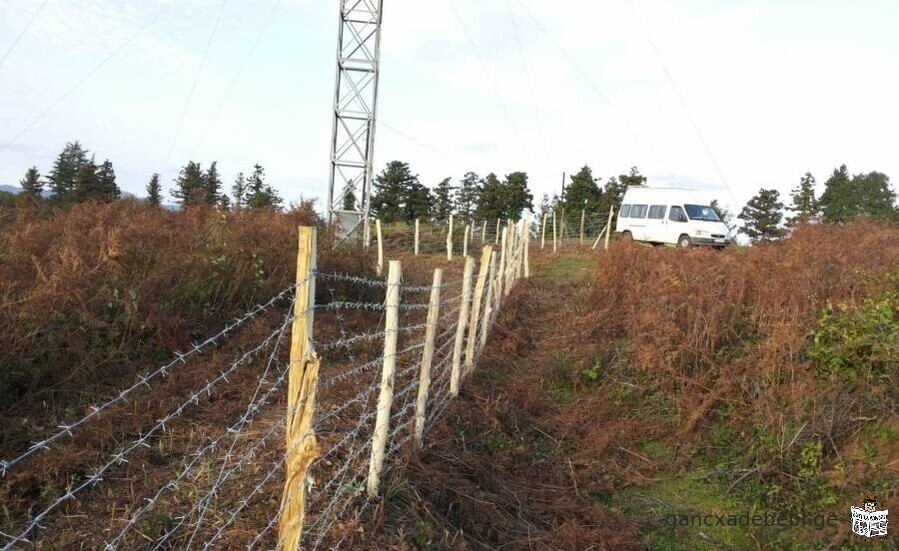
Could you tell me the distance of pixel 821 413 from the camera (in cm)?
635

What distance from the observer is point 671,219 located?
838 inches

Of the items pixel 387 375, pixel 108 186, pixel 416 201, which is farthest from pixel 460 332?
pixel 416 201

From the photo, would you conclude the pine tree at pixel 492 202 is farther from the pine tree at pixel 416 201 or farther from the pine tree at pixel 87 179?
the pine tree at pixel 87 179

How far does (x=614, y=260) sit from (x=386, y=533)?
8576mm

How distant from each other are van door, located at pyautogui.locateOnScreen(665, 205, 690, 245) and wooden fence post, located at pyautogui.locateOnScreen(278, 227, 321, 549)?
19.7 meters

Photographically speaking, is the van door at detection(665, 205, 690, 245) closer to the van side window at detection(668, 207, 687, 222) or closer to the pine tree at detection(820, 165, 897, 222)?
the van side window at detection(668, 207, 687, 222)

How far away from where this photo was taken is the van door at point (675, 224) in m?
20.8

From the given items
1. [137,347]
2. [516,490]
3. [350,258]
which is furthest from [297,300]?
[350,258]

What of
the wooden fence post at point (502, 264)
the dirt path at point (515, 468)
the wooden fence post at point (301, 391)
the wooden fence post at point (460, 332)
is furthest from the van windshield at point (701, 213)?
the wooden fence post at point (301, 391)

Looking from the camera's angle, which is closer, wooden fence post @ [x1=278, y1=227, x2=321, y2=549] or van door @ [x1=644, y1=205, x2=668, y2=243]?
wooden fence post @ [x1=278, y1=227, x2=321, y2=549]

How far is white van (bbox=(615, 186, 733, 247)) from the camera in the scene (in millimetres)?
20344

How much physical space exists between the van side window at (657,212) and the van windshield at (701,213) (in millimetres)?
859

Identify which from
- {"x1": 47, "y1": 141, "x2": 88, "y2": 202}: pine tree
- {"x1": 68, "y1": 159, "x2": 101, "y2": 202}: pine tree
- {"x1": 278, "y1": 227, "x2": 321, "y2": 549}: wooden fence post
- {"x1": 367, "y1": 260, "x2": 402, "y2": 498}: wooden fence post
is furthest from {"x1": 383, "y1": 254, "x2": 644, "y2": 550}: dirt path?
{"x1": 47, "y1": 141, "x2": 88, "y2": 202}: pine tree

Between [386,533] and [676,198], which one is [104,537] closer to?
[386,533]
